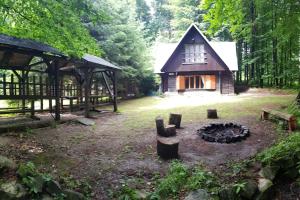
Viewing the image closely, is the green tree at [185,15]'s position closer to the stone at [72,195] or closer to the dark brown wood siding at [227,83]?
the dark brown wood siding at [227,83]

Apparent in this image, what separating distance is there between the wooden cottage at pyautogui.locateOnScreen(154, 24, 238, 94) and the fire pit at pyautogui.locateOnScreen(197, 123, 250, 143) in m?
20.5

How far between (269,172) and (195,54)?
87.9 ft

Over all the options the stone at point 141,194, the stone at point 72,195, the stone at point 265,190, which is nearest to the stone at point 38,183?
the stone at point 72,195

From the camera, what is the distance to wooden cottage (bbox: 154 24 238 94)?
32531 millimetres

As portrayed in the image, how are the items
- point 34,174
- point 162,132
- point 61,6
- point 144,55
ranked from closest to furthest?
point 34,174 < point 61,6 < point 162,132 < point 144,55

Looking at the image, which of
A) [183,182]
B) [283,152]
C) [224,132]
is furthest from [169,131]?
[283,152]

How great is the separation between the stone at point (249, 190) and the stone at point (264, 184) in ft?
0.34

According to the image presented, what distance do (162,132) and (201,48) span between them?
2309 cm

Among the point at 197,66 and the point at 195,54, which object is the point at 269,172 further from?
the point at 195,54

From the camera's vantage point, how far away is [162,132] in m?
11.7

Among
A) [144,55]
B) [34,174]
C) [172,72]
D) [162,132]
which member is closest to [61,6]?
[34,174]

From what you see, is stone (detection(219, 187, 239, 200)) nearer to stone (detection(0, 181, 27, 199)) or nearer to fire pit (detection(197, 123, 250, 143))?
fire pit (detection(197, 123, 250, 143))

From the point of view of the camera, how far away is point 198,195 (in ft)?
21.9

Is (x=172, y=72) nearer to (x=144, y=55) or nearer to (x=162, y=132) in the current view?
(x=144, y=55)
